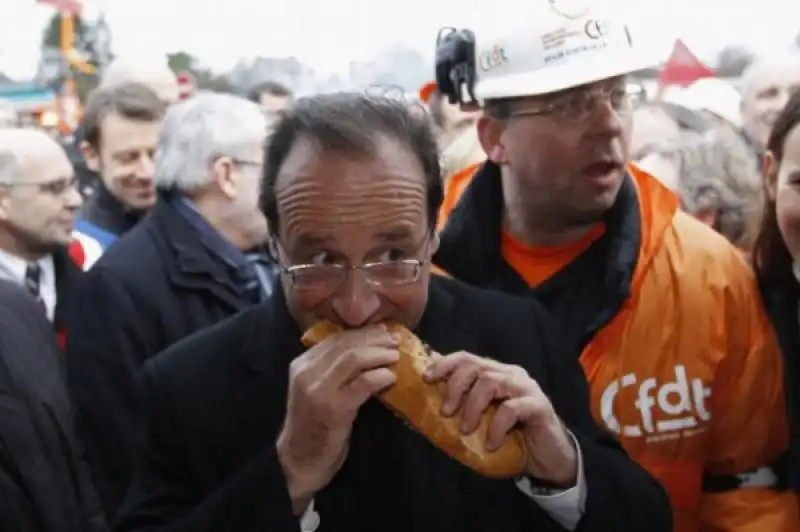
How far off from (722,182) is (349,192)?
2465mm

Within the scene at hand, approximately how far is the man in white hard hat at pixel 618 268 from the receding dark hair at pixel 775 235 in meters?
0.04

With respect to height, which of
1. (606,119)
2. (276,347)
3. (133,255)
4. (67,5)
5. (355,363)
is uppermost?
(606,119)

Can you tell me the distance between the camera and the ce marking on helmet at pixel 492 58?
2.46m

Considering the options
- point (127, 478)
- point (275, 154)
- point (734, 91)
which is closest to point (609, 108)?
point (275, 154)

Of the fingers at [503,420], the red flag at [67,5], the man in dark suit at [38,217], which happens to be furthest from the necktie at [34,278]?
the red flag at [67,5]

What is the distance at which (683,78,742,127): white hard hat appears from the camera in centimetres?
679

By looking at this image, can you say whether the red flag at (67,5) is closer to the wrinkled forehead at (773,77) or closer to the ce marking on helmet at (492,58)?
the wrinkled forehead at (773,77)

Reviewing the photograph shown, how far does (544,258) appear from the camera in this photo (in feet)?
8.11

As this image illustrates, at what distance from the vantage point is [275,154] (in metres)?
1.72

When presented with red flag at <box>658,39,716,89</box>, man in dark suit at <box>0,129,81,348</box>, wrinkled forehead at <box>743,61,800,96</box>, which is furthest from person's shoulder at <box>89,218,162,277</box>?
red flag at <box>658,39,716,89</box>

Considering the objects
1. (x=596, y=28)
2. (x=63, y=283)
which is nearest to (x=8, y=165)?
(x=63, y=283)

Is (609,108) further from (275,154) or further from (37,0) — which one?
(37,0)

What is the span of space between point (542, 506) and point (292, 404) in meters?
0.42

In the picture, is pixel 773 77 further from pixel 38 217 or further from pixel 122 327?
pixel 122 327
